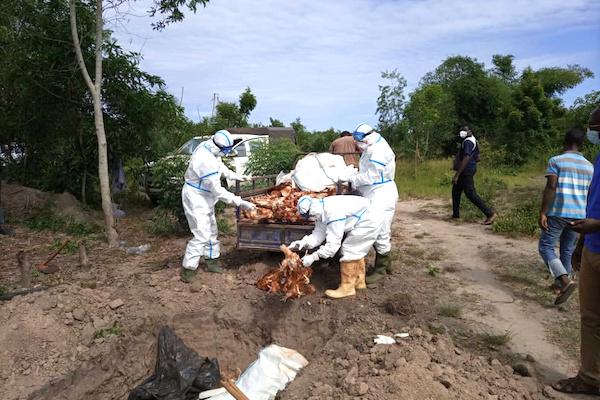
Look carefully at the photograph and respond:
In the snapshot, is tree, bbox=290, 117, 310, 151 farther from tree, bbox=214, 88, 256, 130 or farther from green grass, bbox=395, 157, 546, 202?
green grass, bbox=395, 157, 546, 202

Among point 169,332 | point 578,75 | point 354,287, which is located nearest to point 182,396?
point 169,332

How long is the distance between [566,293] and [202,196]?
4.02m

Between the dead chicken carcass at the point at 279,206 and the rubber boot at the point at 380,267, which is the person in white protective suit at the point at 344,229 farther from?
the dead chicken carcass at the point at 279,206

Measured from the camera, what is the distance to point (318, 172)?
5.86 metres

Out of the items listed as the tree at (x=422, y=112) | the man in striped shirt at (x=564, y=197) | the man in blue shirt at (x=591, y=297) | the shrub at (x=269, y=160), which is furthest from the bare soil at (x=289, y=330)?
the tree at (x=422, y=112)

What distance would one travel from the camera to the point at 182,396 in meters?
3.78

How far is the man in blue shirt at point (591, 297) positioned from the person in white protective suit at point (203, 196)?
3326mm

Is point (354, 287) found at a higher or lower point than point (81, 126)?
lower

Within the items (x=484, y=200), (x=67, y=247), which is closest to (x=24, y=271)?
(x=67, y=247)

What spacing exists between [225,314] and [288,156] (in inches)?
205

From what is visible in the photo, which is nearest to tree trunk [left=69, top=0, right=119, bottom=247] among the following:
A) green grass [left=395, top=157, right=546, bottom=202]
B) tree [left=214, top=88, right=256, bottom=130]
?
green grass [left=395, top=157, right=546, bottom=202]

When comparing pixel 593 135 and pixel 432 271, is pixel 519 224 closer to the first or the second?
pixel 432 271

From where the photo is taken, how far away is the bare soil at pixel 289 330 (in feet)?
10.5

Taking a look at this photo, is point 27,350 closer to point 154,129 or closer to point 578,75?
point 154,129
